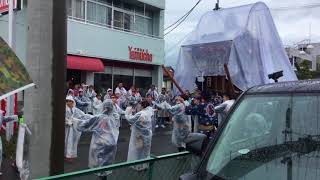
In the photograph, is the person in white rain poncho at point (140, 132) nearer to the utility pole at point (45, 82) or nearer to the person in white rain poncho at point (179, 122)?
the person in white rain poncho at point (179, 122)

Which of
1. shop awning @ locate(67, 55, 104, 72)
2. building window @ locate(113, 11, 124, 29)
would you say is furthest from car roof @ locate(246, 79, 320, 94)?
building window @ locate(113, 11, 124, 29)

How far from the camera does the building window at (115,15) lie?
2411 cm

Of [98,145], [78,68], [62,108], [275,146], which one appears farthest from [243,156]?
[78,68]

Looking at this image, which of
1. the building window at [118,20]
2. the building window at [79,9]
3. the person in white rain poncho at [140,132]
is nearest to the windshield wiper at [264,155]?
the person in white rain poncho at [140,132]

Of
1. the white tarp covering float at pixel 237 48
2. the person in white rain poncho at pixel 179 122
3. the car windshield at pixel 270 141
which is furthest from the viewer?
the person in white rain poncho at pixel 179 122

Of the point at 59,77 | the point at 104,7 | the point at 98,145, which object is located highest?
the point at 104,7

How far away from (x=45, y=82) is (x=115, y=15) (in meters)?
22.6

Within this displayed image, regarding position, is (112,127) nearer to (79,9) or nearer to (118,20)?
(79,9)

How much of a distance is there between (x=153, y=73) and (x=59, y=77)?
83.0 feet

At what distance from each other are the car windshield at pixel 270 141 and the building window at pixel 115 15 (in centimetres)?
2007

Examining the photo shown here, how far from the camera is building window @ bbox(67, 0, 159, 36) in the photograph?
949 inches

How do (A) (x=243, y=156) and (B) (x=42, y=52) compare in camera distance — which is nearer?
(A) (x=243, y=156)

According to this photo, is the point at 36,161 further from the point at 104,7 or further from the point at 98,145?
the point at 104,7

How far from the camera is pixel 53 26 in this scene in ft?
15.0
